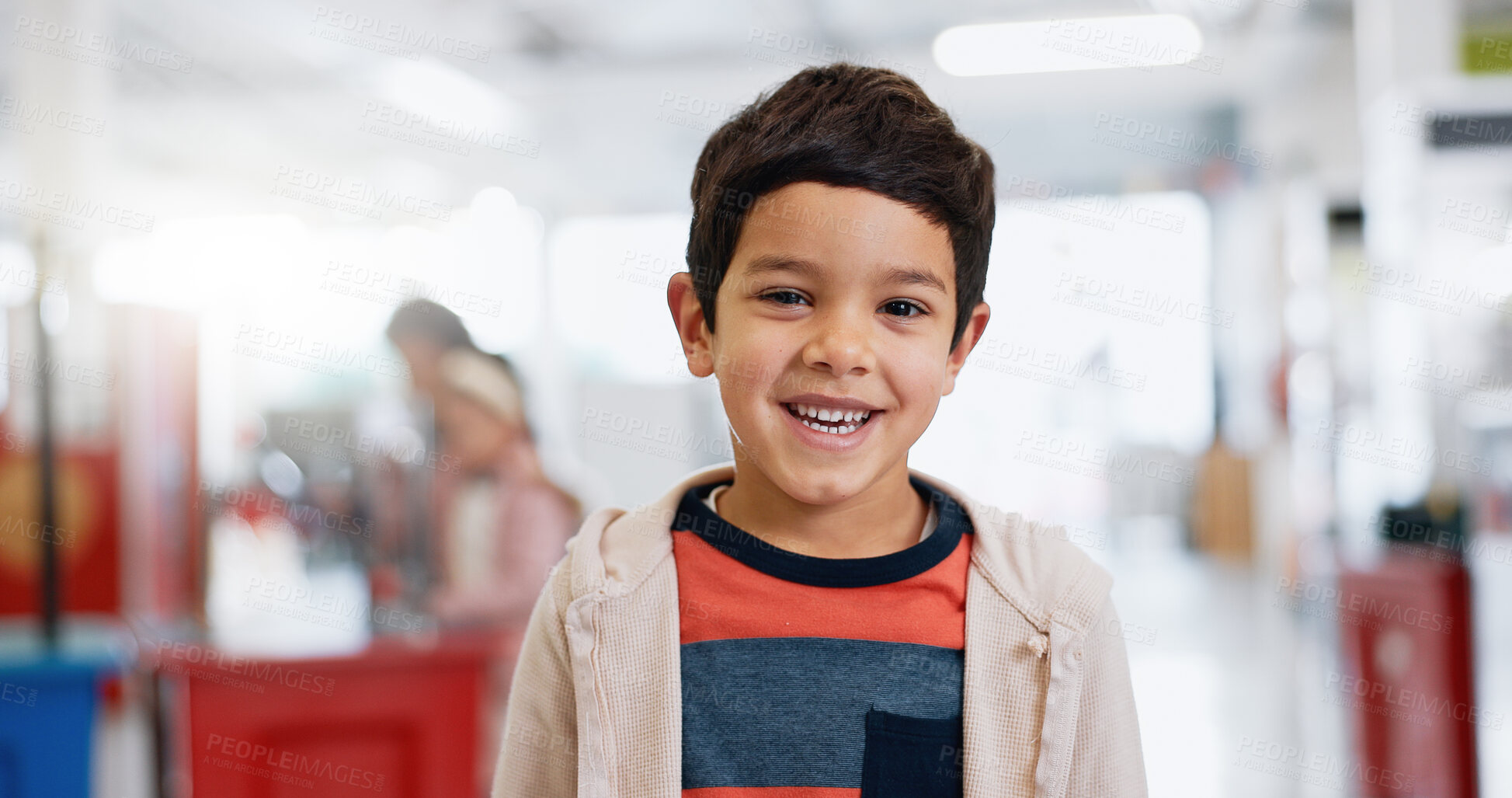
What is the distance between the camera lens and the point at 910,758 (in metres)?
0.91

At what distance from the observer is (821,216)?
91 centimetres

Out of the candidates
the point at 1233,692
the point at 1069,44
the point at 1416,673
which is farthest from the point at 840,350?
the point at 1069,44

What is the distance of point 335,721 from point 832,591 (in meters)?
1.38

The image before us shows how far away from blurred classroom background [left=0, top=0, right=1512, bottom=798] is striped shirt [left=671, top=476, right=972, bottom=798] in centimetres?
68

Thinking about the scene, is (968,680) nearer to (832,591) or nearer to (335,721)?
(832,591)

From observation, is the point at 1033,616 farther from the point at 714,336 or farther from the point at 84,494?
the point at 84,494

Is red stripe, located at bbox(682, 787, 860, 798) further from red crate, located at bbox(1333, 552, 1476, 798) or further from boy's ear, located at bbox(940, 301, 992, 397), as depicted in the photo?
red crate, located at bbox(1333, 552, 1476, 798)

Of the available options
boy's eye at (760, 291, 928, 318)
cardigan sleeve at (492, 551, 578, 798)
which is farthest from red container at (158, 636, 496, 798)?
boy's eye at (760, 291, 928, 318)

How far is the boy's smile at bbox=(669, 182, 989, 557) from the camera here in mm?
907

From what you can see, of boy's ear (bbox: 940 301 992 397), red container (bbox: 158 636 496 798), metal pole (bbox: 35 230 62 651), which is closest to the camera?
boy's ear (bbox: 940 301 992 397)

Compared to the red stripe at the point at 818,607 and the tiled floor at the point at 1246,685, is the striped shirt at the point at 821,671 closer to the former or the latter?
the red stripe at the point at 818,607

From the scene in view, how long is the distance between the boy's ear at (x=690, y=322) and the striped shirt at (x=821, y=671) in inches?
6.7

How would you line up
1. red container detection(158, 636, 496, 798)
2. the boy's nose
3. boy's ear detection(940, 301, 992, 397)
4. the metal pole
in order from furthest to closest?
the metal pole < red container detection(158, 636, 496, 798) < boy's ear detection(940, 301, 992, 397) < the boy's nose

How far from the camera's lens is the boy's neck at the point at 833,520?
38.8 inches
